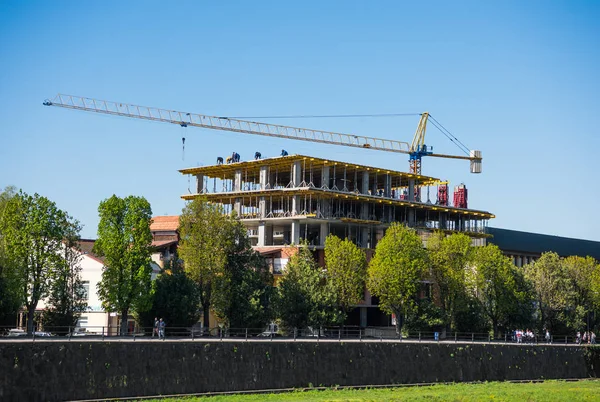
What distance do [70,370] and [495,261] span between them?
212 ft

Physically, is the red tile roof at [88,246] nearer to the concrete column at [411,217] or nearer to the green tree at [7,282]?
the green tree at [7,282]

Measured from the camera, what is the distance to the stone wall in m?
60.4

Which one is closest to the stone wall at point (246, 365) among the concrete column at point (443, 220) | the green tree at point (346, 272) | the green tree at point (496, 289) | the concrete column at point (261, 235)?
the green tree at point (496, 289)

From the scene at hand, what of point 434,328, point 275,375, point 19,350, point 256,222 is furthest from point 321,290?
point 19,350

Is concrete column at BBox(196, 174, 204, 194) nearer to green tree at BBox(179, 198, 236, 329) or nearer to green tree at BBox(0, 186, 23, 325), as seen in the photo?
green tree at BBox(179, 198, 236, 329)

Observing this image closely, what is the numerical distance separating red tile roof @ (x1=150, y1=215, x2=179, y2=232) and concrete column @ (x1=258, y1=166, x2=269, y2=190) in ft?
48.4

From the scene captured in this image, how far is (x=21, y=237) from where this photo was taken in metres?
80.5

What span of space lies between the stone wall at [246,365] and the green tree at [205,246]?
70.3 ft

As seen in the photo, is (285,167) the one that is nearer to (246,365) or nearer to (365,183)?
(365,183)

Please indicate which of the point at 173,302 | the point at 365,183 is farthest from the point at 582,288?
the point at 173,302

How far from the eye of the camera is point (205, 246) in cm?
9381

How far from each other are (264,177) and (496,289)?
40.2m

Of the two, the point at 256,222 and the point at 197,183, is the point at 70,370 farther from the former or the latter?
the point at 197,183

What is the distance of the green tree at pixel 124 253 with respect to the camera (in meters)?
84.2
